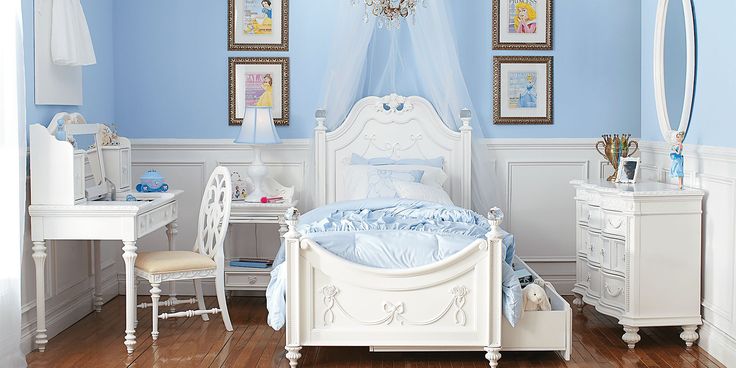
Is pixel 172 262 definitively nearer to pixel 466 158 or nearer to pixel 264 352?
pixel 264 352

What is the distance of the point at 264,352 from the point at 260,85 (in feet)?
7.37

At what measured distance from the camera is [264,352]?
4.84 metres

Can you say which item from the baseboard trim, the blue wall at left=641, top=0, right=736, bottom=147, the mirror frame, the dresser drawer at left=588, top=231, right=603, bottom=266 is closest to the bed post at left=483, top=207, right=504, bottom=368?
the dresser drawer at left=588, top=231, right=603, bottom=266

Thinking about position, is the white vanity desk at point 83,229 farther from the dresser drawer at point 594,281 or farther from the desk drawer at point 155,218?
the dresser drawer at point 594,281

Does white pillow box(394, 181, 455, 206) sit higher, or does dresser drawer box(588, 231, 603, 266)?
white pillow box(394, 181, 455, 206)

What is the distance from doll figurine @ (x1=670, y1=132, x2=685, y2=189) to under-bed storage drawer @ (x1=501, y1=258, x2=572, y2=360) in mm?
1156

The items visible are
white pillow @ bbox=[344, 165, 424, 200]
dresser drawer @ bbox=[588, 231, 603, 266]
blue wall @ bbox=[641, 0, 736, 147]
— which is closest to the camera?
blue wall @ bbox=[641, 0, 736, 147]

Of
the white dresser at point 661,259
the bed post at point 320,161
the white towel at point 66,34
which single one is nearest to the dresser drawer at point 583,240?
the white dresser at point 661,259

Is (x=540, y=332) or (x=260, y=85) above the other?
(x=260, y=85)

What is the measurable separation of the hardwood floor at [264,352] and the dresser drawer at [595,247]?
42 centimetres

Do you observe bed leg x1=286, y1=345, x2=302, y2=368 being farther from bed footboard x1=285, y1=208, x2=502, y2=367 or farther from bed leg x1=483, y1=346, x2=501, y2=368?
bed leg x1=483, y1=346, x2=501, y2=368

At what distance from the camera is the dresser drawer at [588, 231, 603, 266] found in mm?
5297

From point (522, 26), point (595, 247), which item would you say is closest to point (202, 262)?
point (595, 247)

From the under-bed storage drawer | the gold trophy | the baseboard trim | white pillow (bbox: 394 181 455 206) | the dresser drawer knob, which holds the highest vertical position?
the gold trophy
